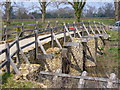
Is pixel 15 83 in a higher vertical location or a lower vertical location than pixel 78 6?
lower

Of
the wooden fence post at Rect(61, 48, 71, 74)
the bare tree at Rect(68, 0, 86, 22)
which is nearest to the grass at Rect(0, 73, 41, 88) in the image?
the wooden fence post at Rect(61, 48, 71, 74)

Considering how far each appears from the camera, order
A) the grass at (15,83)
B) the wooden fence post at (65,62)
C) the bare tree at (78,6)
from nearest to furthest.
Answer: the grass at (15,83) < the wooden fence post at (65,62) < the bare tree at (78,6)

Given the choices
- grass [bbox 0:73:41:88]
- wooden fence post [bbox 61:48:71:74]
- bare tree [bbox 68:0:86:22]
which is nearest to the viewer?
grass [bbox 0:73:41:88]

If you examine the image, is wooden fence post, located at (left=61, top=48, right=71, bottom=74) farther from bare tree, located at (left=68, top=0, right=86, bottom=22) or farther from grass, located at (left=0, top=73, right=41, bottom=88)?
bare tree, located at (left=68, top=0, right=86, bottom=22)

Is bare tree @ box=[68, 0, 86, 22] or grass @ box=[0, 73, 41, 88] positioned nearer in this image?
grass @ box=[0, 73, 41, 88]

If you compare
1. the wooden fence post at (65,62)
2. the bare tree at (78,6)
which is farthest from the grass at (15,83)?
the bare tree at (78,6)

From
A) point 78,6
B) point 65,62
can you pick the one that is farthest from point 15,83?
point 78,6

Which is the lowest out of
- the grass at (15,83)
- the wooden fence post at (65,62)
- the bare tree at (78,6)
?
the wooden fence post at (65,62)

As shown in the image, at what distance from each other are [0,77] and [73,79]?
1.90 meters

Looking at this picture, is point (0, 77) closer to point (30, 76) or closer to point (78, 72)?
point (30, 76)

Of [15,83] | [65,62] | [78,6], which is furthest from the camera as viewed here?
[78,6]

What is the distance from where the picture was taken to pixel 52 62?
9.95 m

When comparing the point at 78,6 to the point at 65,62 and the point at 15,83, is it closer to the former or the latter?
the point at 65,62

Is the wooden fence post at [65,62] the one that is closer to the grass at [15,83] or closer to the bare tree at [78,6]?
the grass at [15,83]
